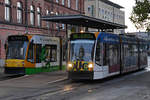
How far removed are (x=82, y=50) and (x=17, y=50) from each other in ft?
20.7

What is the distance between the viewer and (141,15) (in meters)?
23.3

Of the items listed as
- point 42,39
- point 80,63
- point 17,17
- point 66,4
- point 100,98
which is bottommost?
point 100,98

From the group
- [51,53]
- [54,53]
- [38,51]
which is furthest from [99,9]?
[38,51]

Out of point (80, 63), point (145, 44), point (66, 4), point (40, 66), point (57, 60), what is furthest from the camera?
point (66, 4)

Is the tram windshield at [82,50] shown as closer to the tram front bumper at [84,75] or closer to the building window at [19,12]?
the tram front bumper at [84,75]

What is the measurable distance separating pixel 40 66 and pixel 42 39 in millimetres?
2071

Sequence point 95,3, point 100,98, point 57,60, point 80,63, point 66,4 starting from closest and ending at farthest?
point 100,98
point 80,63
point 57,60
point 66,4
point 95,3

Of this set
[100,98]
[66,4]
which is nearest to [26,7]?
[66,4]

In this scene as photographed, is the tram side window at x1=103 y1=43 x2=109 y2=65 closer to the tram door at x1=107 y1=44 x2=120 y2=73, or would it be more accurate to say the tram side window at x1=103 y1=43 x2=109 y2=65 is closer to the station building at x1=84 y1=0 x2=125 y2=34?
the tram door at x1=107 y1=44 x2=120 y2=73

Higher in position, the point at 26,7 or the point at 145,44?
the point at 26,7

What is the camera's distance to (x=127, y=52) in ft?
79.2

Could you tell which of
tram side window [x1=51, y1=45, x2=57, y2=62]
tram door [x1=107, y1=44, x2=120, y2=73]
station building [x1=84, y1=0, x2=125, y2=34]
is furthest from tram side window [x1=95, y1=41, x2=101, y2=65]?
station building [x1=84, y1=0, x2=125, y2=34]

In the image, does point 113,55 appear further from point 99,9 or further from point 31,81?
point 99,9

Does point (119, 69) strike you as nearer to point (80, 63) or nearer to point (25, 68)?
point (80, 63)
